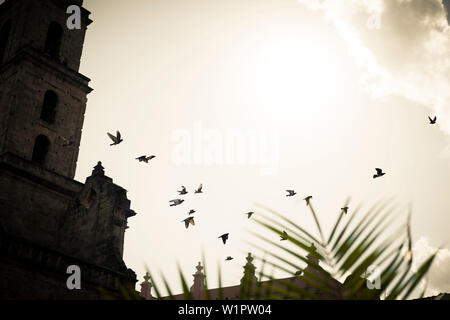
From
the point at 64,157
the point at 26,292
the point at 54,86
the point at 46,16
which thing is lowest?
the point at 26,292

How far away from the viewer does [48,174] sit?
20906 mm

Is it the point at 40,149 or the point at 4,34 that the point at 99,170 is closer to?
the point at 40,149

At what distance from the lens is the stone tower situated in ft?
49.6

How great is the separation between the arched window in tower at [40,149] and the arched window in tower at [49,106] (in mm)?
1217

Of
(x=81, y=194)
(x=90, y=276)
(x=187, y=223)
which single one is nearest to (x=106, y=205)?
(x=81, y=194)

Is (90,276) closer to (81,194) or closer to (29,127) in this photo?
(81,194)

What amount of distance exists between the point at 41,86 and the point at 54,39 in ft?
14.8

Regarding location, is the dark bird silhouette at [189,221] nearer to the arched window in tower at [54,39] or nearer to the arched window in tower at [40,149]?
the arched window in tower at [40,149]

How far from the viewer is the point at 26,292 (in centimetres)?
1416

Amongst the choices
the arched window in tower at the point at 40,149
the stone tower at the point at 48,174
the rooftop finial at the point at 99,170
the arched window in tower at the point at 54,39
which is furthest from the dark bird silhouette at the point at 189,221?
the arched window in tower at the point at 54,39

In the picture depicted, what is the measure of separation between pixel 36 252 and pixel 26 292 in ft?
4.46
